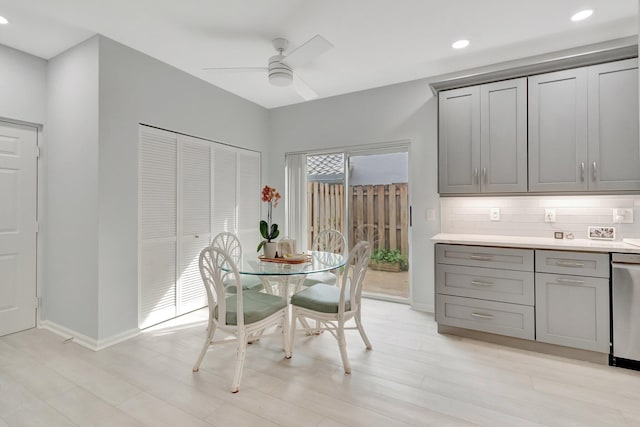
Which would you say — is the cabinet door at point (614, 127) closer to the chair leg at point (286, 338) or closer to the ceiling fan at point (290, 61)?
the ceiling fan at point (290, 61)

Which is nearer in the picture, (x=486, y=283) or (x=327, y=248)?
(x=486, y=283)

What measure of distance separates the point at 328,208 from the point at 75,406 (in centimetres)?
322

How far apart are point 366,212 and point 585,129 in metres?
2.31

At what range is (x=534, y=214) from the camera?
313cm

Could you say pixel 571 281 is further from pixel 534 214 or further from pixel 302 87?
pixel 302 87

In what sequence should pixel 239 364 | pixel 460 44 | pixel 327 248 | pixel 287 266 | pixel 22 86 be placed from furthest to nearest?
1. pixel 327 248
2. pixel 22 86
3. pixel 460 44
4. pixel 287 266
5. pixel 239 364

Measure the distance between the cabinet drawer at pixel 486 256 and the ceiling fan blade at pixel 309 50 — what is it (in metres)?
2.02

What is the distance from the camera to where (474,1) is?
228 cm

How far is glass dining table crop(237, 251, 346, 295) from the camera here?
2324 millimetres

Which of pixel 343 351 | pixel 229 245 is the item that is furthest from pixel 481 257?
pixel 229 245

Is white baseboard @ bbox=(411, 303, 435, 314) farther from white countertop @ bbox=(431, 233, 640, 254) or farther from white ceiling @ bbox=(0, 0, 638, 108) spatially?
white ceiling @ bbox=(0, 0, 638, 108)

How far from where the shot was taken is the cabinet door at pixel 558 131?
2691 millimetres

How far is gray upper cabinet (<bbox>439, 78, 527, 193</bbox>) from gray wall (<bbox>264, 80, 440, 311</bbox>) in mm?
385

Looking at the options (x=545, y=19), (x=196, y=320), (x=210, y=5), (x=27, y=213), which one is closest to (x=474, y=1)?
(x=545, y=19)
